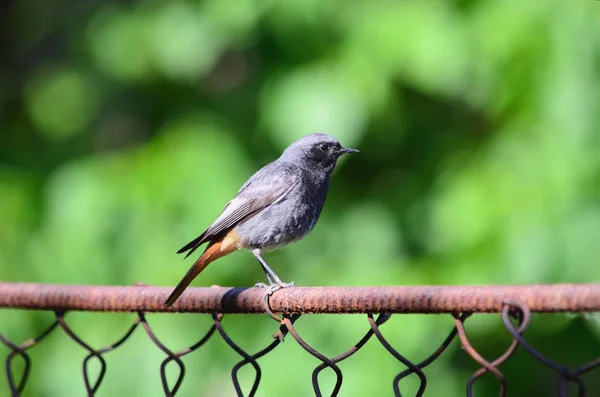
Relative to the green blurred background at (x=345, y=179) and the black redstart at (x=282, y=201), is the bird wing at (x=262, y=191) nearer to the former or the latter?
the black redstart at (x=282, y=201)

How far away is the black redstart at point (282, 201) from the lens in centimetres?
324

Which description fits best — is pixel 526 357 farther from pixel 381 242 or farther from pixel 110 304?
pixel 110 304

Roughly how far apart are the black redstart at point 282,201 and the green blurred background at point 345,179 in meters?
0.35

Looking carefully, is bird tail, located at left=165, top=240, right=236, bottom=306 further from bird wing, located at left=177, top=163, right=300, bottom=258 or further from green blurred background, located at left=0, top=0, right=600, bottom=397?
green blurred background, located at left=0, top=0, right=600, bottom=397

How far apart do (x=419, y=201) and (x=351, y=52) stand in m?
0.87

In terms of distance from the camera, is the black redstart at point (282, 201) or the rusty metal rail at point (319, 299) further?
the black redstart at point (282, 201)

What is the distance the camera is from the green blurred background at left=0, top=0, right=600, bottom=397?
137 inches

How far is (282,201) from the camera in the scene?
11.0 ft

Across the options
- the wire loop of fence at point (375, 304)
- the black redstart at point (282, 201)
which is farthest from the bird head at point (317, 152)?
the wire loop of fence at point (375, 304)

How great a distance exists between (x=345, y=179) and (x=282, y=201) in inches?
45.7

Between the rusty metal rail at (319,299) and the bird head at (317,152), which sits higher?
the rusty metal rail at (319,299)

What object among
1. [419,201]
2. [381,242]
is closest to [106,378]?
[381,242]

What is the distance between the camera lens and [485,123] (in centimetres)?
423

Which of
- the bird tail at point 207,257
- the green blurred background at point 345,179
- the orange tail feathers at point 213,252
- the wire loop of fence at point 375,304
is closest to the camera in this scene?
the wire loop of fence at point 375,304
